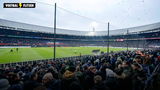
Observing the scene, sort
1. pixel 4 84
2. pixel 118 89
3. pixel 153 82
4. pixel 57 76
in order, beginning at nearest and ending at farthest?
1. pixel 4 84
2. pixel 118 89
3. pixel 153 82
4. pixel 57 76

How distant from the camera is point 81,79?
4133 mm

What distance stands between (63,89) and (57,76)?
154 cm

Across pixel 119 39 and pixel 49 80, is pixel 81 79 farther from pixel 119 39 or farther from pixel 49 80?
pixel 119 39

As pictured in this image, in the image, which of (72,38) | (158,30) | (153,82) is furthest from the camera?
(72,38)

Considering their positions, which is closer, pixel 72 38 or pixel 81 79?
pixel 81 79

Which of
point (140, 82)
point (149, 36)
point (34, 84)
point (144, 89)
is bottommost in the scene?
point (144, 89)

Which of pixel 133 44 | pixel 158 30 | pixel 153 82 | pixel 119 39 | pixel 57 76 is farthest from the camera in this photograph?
pixel 119 39

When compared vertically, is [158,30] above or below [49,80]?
above

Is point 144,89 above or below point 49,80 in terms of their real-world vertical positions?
below

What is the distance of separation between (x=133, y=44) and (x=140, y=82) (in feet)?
247

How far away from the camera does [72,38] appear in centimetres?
9338

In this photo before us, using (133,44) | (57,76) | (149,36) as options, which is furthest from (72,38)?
(57,76)

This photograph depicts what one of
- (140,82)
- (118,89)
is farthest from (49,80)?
(140,82)

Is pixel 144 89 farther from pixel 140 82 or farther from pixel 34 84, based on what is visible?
pixel 34 84
